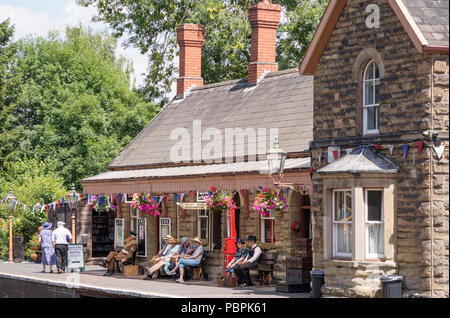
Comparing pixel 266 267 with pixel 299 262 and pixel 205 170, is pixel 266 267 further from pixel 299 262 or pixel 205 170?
pixel 205 170

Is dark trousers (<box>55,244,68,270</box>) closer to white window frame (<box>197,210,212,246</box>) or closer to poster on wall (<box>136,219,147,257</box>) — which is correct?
poster on wall (<box>136,219,147,257</box>)

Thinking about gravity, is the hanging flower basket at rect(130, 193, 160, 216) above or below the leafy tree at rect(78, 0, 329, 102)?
below

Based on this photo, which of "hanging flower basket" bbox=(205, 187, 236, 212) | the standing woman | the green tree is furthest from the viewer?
the green tree

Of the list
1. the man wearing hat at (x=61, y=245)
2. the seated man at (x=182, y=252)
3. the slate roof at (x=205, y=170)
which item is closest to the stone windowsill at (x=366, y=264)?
the slate roof at (x=205, y=170)

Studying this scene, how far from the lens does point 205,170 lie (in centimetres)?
2564

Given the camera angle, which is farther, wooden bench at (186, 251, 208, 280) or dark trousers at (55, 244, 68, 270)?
dark trousers at (55, 244, 68, 270)

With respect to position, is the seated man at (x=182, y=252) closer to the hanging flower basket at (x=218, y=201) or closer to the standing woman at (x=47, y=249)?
the hanging flower basket at (x=218, y=201)

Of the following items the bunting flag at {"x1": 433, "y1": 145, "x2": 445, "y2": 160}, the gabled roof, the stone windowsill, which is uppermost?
the gabled roof

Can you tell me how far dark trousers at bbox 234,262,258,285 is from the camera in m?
23.0

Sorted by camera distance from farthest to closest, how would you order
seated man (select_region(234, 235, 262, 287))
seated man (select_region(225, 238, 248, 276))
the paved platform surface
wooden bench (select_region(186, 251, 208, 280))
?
wooden bench (select_region(186, 251, 208, 280)), seated man (select_region(225, 238, 248, 276)), seated man (select_region(234, 235, 262, 287)), the paved platform surface

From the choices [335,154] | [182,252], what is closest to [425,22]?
[335,154]

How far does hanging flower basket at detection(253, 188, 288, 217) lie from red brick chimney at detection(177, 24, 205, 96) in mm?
9861

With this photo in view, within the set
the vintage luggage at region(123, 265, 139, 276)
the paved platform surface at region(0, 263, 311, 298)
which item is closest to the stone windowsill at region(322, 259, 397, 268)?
the paved platform surface at region(0, 263, 311, 298)

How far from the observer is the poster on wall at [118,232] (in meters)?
31.6
